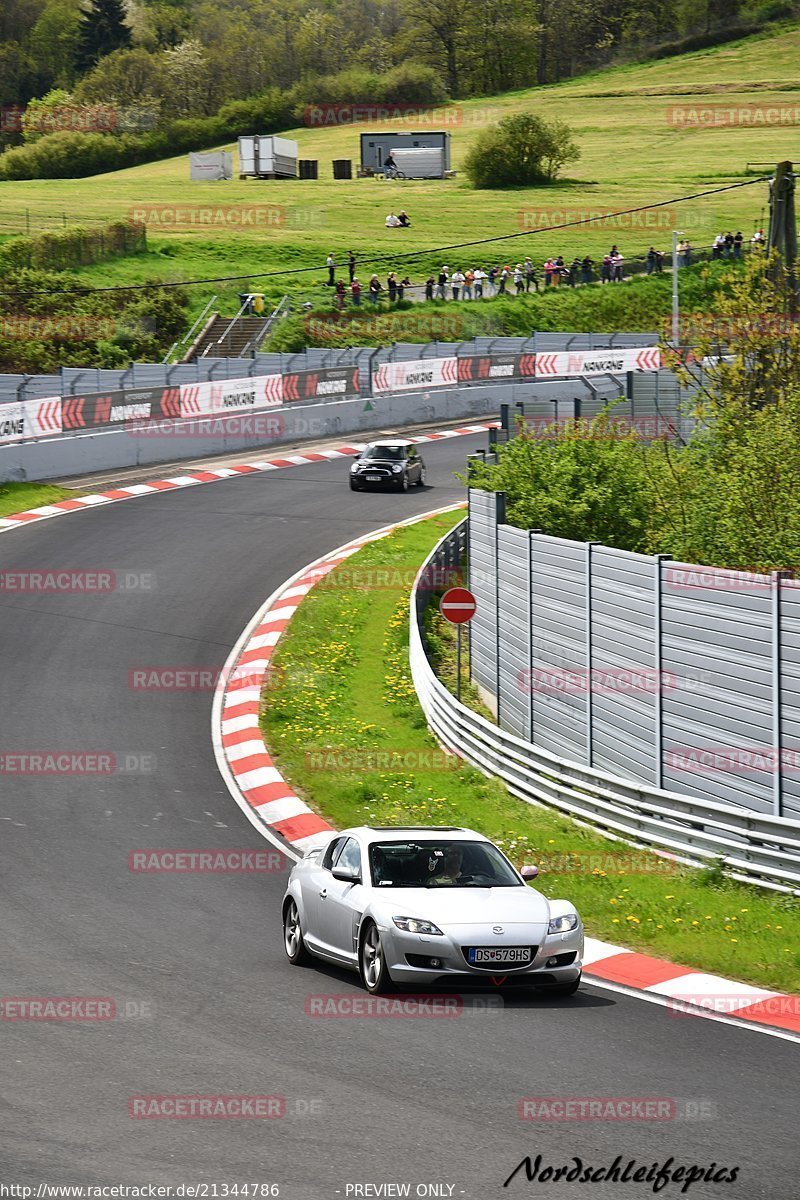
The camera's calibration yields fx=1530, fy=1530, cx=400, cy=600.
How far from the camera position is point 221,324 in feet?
217

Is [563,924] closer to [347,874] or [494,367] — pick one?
[347,874]

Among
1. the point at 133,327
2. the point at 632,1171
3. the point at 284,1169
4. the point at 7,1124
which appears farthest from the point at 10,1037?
the point at 133,327

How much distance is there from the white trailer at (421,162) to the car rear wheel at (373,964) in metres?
118

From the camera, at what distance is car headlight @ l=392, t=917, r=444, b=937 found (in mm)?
11055

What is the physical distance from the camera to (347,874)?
11.9m

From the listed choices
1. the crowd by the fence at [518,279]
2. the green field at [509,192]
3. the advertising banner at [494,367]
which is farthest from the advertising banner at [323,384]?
the green field at [509,192]

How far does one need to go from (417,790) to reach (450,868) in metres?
6.80

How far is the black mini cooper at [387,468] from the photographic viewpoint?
129 feet

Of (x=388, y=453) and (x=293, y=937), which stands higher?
(x=388, y=453)

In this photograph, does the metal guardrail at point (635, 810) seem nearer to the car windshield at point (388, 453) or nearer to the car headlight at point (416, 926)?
the car headlight at point (416, 926)

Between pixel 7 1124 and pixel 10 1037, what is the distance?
1851mm
